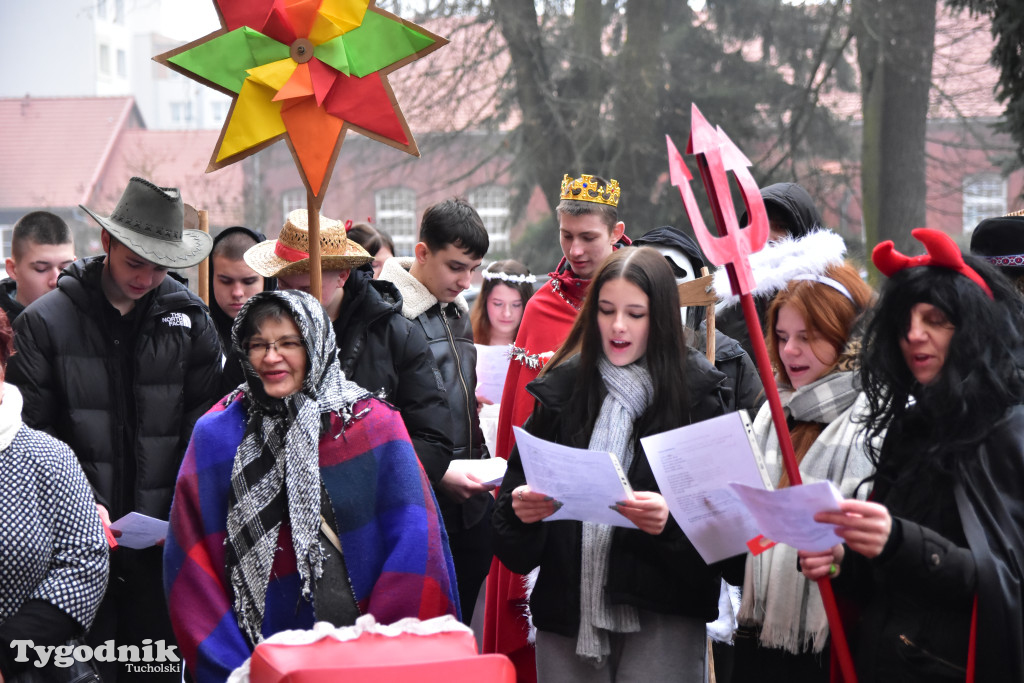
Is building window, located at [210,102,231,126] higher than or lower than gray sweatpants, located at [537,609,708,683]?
higher

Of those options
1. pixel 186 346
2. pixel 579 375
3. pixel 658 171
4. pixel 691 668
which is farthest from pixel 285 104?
pixel 658 171

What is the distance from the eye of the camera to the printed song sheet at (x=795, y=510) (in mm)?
2389

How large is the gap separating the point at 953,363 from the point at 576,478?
38.6 inches

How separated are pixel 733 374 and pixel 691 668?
1573mm

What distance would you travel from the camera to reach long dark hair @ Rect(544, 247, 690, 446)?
3.11m

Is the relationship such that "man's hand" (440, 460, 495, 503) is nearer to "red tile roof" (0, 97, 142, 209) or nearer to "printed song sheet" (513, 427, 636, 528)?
"printed song sheet" (513, 427, 636, 528)

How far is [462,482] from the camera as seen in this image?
404cm

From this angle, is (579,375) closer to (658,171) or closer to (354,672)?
(354,672)

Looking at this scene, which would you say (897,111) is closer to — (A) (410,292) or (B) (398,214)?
(A) (410,292)

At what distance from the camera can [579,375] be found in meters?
3.21

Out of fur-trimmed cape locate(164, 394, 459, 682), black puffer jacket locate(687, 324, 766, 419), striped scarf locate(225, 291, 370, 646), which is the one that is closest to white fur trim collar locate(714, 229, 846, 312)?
black puffer jacket locate(687, 324, 766, 419)

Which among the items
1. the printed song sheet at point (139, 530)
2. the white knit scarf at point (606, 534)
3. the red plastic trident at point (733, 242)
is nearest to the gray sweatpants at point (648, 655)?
the white knit scarf at point (606, 534)

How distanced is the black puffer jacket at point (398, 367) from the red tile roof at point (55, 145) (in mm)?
31306

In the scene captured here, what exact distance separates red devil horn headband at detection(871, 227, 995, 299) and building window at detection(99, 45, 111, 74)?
173 ft
